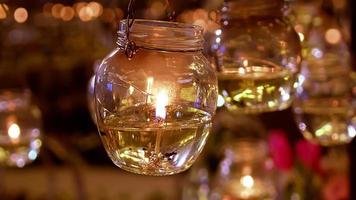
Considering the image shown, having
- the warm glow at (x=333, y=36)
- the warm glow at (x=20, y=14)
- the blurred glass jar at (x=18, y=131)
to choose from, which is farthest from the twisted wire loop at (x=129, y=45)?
the warm glow at (x=20, y=14)

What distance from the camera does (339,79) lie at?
122 centimetres

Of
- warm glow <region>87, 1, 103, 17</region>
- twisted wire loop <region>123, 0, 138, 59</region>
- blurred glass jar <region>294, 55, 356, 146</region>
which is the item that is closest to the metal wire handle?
twisted wire loop <region>123, 0, 138, 59</region>

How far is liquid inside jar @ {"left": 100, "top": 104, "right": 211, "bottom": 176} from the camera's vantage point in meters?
0.67

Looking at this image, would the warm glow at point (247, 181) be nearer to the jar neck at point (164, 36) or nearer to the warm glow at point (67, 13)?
the warm glow at point (67, 13)

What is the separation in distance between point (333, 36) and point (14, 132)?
1.94 ft

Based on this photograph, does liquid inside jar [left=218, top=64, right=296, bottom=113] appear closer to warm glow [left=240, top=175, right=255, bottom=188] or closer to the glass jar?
the glass jar

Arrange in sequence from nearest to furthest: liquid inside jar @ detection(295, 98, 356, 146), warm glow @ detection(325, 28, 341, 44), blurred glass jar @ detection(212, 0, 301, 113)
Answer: blurred glass jar @ detection(212, 0, 301, 113), liquid inside jar @ detection(295, 98, 356, 146), warm glow @ detection(325, 28, 341, 44)

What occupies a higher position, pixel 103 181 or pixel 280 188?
pixel 280 188

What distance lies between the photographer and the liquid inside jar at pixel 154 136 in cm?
67

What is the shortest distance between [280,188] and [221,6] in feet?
3.76

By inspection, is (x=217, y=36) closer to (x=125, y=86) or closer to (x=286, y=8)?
(x=286, y=8)

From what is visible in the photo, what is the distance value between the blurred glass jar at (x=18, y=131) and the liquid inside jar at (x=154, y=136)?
80cm

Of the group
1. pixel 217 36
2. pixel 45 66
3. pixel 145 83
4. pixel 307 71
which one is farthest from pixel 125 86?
pixel 45 66

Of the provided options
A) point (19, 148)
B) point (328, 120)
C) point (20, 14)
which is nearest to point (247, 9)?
point (328, 120)
